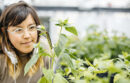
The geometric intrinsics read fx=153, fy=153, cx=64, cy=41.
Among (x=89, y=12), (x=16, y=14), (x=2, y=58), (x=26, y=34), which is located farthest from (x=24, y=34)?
(x=89, y=12)

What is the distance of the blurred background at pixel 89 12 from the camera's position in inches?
133

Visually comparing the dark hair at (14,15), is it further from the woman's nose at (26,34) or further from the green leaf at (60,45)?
the green leaf at (60,45)

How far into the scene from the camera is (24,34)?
2.66ft

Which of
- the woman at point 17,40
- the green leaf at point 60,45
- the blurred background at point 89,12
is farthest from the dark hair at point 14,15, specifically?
the blurred background at point 89,12

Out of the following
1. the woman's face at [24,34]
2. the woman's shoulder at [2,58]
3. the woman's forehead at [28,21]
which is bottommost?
the woman's shoulder at [2,58]

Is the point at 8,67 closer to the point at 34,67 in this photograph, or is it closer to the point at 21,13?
the point at 34,67

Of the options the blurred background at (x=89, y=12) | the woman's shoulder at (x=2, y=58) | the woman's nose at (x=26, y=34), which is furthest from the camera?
the blurred background at (x=89, y=12)

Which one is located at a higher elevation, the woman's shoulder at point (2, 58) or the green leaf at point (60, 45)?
the green leaf at point (60, 45)

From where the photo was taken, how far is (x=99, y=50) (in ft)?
4.60

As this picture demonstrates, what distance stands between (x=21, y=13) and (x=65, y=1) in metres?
2.70

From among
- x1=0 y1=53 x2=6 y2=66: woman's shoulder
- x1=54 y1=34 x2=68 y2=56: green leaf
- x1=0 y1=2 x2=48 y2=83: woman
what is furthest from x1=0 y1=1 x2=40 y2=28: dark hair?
x1=54 y1=34 x2=68 y2=56: green leaf

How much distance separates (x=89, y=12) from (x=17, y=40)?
9.38 feet

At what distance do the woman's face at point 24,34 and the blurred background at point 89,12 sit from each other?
246 centimetres

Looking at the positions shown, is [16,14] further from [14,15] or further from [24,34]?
[24,34]
